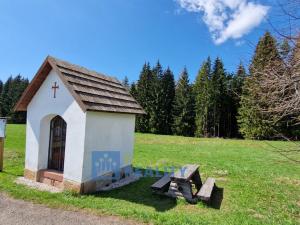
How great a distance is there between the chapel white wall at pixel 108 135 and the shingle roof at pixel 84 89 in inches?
11.8

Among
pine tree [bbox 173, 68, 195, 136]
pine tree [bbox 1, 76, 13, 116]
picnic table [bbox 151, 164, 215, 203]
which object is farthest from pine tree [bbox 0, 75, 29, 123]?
picnic table [bbox 151, 164, 215, 203]

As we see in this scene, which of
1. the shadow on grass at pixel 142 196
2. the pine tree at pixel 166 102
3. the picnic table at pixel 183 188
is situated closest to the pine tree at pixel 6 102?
the pine tree at pixel 166 102

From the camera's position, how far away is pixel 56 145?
9.46m

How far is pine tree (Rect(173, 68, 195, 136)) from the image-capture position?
132 feet

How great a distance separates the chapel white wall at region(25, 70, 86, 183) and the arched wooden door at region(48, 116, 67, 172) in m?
0.18

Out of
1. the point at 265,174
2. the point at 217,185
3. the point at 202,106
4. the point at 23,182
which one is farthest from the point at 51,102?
the point at 202,106

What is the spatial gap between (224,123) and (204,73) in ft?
28.9

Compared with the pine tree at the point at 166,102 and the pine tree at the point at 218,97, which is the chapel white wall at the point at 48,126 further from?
the pine tree at the point at 166,102

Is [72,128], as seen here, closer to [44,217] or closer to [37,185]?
[37,185]

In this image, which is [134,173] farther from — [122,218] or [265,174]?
[265,174]

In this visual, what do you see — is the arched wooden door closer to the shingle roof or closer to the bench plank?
the shingle roof

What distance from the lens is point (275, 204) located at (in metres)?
7.49

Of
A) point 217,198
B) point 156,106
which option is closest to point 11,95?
point 156,106

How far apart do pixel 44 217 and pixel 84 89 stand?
426cm
